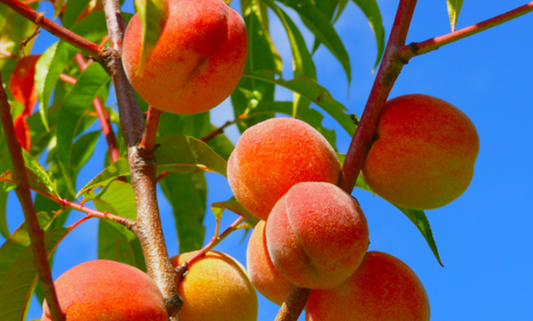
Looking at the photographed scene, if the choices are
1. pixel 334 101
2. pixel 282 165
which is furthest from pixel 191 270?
pixel 334 101

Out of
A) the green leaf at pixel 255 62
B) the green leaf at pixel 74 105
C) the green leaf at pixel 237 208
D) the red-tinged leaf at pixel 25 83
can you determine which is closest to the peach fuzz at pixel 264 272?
the green leaf at pixel 237 208

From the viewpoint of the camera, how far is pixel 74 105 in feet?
5.62

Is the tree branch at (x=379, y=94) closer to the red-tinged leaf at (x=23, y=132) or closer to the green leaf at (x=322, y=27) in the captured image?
the green leaf at (x=322, y=27)

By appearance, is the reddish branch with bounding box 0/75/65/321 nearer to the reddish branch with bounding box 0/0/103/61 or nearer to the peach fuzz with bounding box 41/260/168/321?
the peach fuzz with bounding box 41/260/168/321

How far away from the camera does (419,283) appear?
0.94m

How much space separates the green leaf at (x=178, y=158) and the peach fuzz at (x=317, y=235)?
518 mm

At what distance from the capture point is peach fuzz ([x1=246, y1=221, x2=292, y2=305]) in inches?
40.6

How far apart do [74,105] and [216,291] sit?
2.95 feet

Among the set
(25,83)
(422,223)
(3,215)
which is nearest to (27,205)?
(422,223)

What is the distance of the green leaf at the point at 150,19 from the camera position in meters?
0.69

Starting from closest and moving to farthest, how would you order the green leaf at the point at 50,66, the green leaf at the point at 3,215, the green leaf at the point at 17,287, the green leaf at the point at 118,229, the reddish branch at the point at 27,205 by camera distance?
1. the reddish branch at the point at 27,205
2. the green leaf at the point at 17,287
3. the green leaf at the point at 118,229
4. the green leaf at the point at 50,66
5. the green leaf at the point at 3,215

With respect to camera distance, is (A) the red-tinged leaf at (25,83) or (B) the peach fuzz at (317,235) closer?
(B) the peach fuzz at (317,235)

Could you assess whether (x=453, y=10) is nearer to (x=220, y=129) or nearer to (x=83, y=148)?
(x=220, y=129)

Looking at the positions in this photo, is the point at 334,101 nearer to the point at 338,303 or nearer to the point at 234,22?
the point at 234,22
